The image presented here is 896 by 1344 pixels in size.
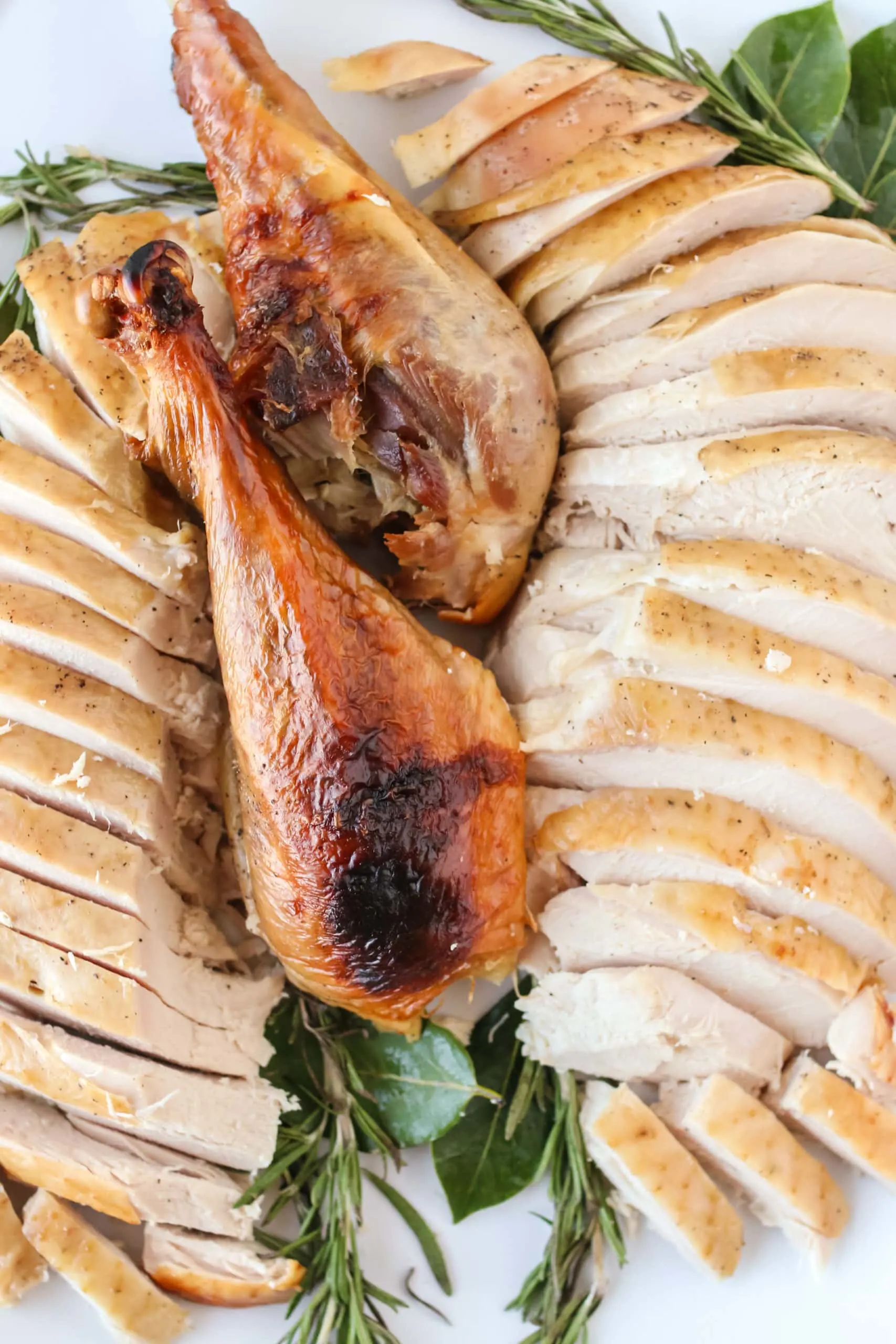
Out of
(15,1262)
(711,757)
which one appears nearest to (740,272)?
(711,757)

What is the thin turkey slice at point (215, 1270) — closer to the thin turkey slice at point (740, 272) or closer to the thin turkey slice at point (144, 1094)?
the thin turkey slice at point (144, 1094)

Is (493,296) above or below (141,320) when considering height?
below

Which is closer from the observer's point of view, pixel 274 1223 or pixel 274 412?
pixel 274 412

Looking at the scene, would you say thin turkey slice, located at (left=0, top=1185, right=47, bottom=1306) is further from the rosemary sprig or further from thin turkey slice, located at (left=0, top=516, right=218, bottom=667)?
the rosemary sprig

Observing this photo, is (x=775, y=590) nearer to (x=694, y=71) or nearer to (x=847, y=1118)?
(x=847, y=1118)

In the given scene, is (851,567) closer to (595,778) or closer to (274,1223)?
(595,778)


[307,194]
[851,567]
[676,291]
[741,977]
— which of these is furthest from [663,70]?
[741,977]

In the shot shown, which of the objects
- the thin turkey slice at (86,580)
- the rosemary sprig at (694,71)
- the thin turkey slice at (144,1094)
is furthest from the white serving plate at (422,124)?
the thin turkey slice at (86,580)
